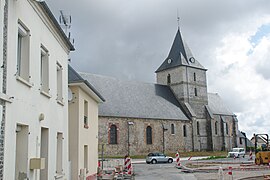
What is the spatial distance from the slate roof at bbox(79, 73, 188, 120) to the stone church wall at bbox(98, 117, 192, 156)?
81 centimetres

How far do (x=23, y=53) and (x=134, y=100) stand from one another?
43520 mm

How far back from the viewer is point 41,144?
1005cm

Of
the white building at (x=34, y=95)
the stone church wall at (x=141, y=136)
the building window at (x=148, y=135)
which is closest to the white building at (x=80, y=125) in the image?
the white building at (x=34, y=95)

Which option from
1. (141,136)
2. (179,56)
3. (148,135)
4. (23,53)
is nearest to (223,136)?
(179,56)

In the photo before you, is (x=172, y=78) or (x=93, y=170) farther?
(x=172, y=78)

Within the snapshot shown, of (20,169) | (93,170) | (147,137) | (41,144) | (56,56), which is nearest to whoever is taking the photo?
(20,169)

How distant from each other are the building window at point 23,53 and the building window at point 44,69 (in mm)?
1589

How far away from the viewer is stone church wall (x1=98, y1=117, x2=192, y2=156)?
45.6 metres

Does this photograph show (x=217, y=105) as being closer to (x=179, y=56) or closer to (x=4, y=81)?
(x=179, y=56)

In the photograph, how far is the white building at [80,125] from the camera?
48.6 ft

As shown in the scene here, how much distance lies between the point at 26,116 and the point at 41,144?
219 cm

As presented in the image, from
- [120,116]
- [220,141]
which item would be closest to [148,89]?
[120,116]

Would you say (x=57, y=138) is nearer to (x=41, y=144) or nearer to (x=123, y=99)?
(x=41, y=144)

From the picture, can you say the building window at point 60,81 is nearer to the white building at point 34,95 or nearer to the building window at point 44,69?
the white building at point 34,95
